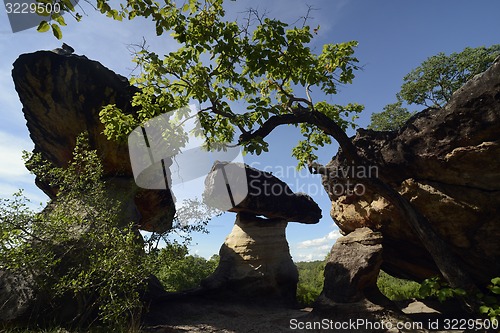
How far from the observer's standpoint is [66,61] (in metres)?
9.88

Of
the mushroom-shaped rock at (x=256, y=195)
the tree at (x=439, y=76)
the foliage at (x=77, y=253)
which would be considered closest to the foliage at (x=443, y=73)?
the tree at (x=439, y=76)

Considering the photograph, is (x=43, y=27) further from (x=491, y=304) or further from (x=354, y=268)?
(x=491, y=304)

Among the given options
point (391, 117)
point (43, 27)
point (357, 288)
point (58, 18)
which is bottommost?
point (357, 288)

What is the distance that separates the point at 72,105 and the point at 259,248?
853cm

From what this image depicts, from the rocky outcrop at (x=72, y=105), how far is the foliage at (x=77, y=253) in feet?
8.91

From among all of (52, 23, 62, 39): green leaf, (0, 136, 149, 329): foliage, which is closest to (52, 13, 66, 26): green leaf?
(52, 23, 62, 39): green leaf

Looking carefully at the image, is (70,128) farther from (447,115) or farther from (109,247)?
(447,115)

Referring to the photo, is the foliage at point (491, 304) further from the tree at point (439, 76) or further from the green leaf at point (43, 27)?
the tree at point (439, 76)

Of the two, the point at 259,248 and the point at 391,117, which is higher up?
the point at 391,117

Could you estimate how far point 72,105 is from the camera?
→ 10.3 m

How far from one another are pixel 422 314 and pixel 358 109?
263 inches

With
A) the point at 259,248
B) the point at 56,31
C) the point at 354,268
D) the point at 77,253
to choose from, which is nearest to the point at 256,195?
the point at 259,248

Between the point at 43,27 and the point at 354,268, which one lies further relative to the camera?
the point at 354,268

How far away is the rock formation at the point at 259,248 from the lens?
12180 millimetres
